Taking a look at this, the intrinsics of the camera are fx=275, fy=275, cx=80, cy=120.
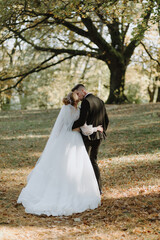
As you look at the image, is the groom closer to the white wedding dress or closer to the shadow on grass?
the white wedding dress

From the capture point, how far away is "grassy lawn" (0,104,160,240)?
15.5ft

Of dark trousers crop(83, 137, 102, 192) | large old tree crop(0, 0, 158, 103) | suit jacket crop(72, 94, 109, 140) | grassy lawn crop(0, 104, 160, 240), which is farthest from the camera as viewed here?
large old tree crop(0, 0, 158, 103)

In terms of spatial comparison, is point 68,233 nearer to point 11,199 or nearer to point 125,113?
point 11,199

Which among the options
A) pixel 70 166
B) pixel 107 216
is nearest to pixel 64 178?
pixel 70 166

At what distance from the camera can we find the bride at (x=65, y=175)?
5.58m

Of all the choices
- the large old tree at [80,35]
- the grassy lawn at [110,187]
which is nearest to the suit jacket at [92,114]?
the grassy lawn at [110,187]

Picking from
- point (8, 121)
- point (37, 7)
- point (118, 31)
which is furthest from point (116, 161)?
point (118, 31)

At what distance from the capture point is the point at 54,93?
3903cm

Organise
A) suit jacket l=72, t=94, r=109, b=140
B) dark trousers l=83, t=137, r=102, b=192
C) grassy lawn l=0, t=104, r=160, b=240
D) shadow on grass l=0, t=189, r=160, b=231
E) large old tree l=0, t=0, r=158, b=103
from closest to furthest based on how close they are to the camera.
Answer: grassy lawn l=0, t=104, r=160, b=240 → shadow on grass l=0, t=189, r=160, b=231 → suit jacket l=72, t=94, r=109, b=140 → dark trousers l=83, t=137, r=102, b=192 → large old tree l=0, t=0, r=158, b=103

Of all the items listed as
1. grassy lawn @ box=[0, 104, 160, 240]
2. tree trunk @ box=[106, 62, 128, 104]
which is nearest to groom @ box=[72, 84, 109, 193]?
grassy lawn @ box=[0, 104, 160, 240]

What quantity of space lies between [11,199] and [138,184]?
10.4 feet

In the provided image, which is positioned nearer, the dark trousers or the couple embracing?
the couple embracing

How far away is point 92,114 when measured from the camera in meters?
5.88

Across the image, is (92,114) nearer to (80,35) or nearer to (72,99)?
(72,99)
